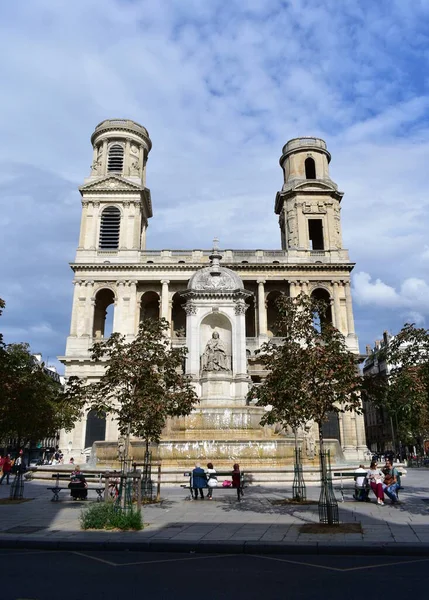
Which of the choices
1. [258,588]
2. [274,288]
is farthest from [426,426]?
[258,588]

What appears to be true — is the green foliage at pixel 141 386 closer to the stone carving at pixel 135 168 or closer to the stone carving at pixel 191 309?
the stone carving at pixel 191 309

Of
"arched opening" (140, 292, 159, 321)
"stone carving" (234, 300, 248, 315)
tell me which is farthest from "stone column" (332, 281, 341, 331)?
"stone carving" (234, 300, 248, 315)

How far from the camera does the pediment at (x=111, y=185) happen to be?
56.9 meters

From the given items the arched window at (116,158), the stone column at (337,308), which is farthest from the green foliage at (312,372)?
the arched window at (116,158)

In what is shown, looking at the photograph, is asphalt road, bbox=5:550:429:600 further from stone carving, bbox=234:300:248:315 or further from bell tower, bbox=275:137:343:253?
bell tower, bbox=275:137:343:253

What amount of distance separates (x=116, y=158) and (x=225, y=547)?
5566 centimetres

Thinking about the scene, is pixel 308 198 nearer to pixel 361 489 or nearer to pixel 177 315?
pixel 177 315

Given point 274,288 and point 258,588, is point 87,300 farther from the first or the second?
point 258,588

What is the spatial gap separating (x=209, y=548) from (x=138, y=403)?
6.17 meters

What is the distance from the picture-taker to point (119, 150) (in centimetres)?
6000

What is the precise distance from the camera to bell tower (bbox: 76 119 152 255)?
5606 centimetres

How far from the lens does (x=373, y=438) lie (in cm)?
9450

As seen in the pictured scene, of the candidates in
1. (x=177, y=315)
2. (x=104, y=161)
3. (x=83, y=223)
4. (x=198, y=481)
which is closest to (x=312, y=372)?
(x=198, y=481)

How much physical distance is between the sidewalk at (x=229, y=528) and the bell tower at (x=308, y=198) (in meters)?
43.7
